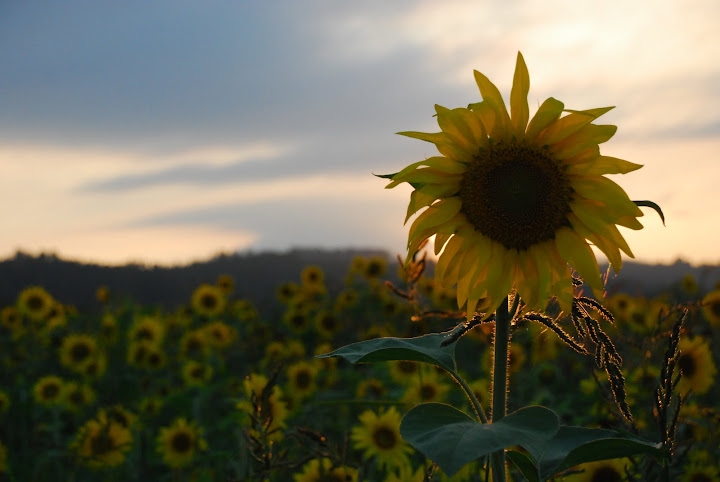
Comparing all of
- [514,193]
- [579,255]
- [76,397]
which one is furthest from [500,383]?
[76,397]

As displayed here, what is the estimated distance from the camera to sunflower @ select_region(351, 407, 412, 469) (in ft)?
12.9

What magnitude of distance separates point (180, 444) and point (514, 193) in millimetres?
3941

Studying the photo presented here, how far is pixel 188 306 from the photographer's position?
9.99 metres

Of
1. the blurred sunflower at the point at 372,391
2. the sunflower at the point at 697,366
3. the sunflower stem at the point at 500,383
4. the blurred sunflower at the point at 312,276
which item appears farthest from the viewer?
the blurred sunflower at the point at 312,276

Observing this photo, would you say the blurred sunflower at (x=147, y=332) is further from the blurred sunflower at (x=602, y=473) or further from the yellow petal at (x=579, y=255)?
the yellow petal at (x=579, y=255)

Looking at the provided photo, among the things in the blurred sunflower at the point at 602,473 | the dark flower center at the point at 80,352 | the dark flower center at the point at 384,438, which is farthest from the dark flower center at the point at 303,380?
the blurred sunflower at the point at 602,473

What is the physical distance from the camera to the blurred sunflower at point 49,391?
21.3 feet

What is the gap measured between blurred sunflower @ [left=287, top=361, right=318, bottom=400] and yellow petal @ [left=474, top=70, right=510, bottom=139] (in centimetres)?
453

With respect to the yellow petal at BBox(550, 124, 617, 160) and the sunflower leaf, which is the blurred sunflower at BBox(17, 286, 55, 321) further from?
the sunflower leaf

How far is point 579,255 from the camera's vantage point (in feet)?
5.93

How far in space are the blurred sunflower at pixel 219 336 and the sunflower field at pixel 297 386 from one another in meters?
0.02

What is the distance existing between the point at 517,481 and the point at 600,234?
143 centimetres

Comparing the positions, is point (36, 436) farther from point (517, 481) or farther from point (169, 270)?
point (169, 270)

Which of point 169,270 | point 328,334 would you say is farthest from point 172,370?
point 169,270
